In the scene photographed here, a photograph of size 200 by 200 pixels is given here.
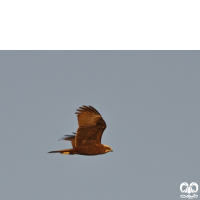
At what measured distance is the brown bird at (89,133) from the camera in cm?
1786

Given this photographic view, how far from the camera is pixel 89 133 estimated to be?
60.0ft

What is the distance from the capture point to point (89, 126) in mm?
18062

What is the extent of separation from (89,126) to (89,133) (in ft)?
1.25

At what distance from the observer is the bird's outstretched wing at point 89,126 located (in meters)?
17.8

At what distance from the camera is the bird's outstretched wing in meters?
17.8
